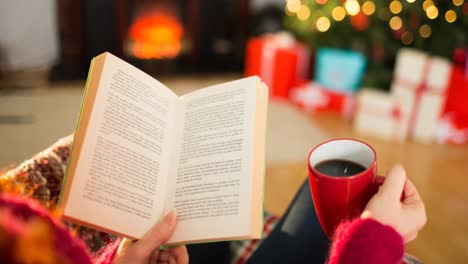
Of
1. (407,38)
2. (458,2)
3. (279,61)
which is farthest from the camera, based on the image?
(279,61)

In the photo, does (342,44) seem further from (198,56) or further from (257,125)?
(257,125)

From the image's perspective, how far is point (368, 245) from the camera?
0.64 metres

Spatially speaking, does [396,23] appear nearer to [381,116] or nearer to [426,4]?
[426,4]

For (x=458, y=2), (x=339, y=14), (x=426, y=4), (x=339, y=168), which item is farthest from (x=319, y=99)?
(x=339, y=168)

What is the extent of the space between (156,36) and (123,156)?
8.22 feet

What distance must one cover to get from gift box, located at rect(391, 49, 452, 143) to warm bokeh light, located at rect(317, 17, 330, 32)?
404 mm

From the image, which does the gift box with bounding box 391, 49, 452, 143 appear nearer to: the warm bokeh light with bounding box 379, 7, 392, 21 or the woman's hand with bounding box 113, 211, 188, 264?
the warm bokeh light with bounding box 379, 7, 392, 21

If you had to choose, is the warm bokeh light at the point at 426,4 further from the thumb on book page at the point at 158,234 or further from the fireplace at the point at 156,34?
the thumb on book page at the point at 158,234

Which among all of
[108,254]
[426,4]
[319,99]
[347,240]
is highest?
[426,4]

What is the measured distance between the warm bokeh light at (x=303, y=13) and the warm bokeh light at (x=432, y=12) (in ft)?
1.97

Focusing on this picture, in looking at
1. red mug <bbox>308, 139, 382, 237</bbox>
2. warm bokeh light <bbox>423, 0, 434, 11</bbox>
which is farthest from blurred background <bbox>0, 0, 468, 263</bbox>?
red mug <bbox>308, 139, 382, 237</bbox>

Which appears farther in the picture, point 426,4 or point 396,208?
point 426,4

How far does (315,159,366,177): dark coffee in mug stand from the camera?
754 mm

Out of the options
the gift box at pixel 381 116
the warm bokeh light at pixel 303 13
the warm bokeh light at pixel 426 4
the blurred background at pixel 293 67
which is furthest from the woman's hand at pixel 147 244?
the warm bokeh light at pixel 303 13
